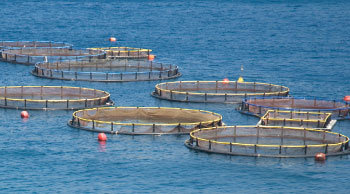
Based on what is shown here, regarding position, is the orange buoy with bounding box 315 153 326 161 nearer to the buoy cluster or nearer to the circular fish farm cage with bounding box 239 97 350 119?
the buoy cluster

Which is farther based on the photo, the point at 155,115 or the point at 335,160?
the point at 155,115

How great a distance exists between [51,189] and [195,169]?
70.5 feet

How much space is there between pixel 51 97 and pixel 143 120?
27567 mm

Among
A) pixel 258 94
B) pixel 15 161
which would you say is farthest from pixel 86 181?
pixel 258 94

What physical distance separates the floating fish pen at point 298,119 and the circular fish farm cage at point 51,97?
109 ft

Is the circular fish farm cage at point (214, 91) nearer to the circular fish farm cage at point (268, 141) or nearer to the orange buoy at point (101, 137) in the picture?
the circular fish farm cage at point (268, 141)

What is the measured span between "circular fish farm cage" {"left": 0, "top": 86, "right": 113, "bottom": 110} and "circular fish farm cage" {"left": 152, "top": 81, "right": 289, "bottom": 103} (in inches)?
519

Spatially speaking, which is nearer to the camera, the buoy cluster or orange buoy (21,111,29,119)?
the buoy cluster

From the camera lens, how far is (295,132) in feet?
484

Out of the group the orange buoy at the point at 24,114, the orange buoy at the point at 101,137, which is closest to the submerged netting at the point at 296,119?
the orange buoy at the point at 101,137

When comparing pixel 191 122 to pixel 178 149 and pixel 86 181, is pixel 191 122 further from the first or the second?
pixel 86 181

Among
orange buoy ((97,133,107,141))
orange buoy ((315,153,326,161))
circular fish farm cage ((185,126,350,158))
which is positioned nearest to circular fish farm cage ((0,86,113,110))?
orange buoy ((97,133,107,141))

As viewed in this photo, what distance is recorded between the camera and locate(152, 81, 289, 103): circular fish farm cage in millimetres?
176500

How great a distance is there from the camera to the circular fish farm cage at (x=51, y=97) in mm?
167625
